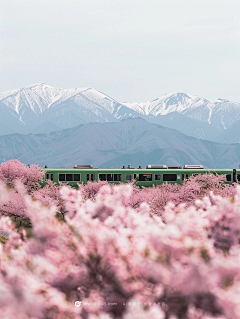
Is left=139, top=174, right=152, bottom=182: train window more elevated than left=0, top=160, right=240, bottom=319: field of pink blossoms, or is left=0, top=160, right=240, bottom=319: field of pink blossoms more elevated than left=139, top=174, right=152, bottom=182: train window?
left=0, top=160, right=240, bottom=319: field of pink blossoms

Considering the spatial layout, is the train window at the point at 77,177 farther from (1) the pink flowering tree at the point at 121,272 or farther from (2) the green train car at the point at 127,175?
(1) the pink flowering tree at the point at 121,272

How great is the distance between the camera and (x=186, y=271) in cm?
632

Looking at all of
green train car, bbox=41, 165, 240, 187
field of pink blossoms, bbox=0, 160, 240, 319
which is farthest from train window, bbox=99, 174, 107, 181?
field of pink blossoms, bbox=0, 160, 240, 319

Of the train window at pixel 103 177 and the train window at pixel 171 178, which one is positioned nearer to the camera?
the train window at pixel 103 177

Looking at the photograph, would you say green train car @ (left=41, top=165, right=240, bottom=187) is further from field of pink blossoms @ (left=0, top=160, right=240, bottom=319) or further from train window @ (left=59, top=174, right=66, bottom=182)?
field of pink blossoms @ (left=0, top=160, right=240, bottom=319)

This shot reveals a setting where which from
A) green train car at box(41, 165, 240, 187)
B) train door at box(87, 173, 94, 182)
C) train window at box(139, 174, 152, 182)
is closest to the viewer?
green train car at box(41, 165, 240, 187)

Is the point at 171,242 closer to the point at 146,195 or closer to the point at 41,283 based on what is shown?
the point at 41,283

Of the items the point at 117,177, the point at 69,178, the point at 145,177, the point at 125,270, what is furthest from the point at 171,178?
the point at 125,270

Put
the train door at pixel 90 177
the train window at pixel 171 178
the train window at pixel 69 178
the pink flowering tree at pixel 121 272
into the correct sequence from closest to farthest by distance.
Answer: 1. the pink flowering tree at pixel 121 272
2. the train window at pixel 69 178
3. the train door at pixel 90 177
4. the train window at pixel 171 178

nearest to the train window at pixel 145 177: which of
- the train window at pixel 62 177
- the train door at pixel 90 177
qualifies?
the train door at pixel 90 177

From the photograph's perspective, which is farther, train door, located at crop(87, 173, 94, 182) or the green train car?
train door, located at crop(87, 173, 94, 182)

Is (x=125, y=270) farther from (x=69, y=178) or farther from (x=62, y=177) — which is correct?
(x=62, y=177)

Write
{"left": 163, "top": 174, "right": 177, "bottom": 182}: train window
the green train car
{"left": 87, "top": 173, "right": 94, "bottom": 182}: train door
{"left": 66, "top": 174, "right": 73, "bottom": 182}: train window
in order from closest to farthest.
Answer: {"left": 66, "top": 174, "right": 73, "bottom": 182}: train window
the green train car
{"left": 87, "top": 173, "right": 94, "bottom": 182}: train door
{"left": 163, "top": 174, "right": 177, "bottom": 182}: train window

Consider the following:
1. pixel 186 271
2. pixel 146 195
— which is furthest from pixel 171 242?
pixel 146 195
